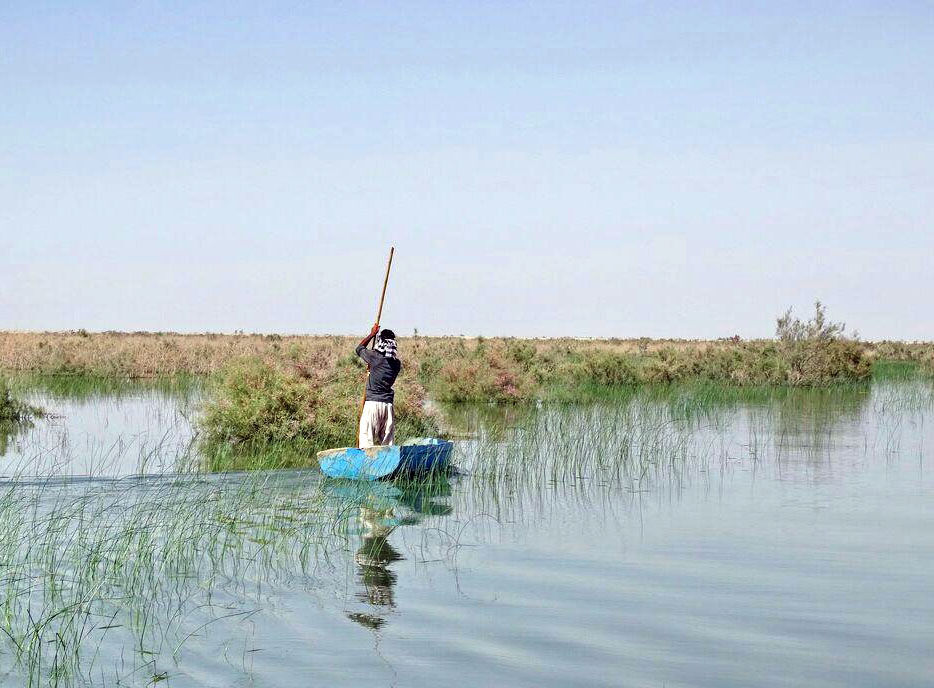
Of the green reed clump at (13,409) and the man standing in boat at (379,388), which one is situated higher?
the man standing in boat at (379,388)

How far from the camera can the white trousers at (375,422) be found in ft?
61.3

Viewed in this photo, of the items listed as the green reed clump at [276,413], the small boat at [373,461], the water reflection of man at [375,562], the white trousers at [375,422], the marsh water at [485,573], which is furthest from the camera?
the green reed clump at [276,413]

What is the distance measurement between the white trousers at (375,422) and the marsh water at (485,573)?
1139 mm

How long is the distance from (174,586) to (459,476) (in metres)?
8.31

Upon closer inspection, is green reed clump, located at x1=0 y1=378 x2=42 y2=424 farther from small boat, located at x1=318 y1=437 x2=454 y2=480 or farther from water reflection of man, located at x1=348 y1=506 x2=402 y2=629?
water reflection of man, located at x1=348 y1=506 x2=402 y2=629

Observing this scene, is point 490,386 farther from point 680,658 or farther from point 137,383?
point 680,658

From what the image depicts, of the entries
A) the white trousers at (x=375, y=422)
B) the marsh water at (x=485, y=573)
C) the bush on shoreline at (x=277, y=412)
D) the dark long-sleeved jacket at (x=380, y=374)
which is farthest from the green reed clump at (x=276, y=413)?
the dark long-sleeved jacket at (x=380, y=374)

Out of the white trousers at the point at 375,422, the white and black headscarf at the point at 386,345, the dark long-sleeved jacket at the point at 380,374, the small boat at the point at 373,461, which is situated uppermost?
the white and black headscarf at the point at 386,345

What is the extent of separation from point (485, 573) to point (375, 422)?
708 cm

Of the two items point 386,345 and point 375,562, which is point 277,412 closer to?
point 386,345

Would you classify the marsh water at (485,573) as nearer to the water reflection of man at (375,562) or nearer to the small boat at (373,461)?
the water reflection of man at (375,562)

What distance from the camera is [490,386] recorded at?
115ft

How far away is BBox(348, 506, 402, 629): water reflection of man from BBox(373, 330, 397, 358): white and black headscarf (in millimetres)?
3318

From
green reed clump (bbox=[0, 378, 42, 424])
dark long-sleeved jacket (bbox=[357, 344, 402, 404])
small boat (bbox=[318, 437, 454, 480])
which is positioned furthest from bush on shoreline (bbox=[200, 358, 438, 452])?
green reed clump (bbox=[0, 378, 42, 424])
